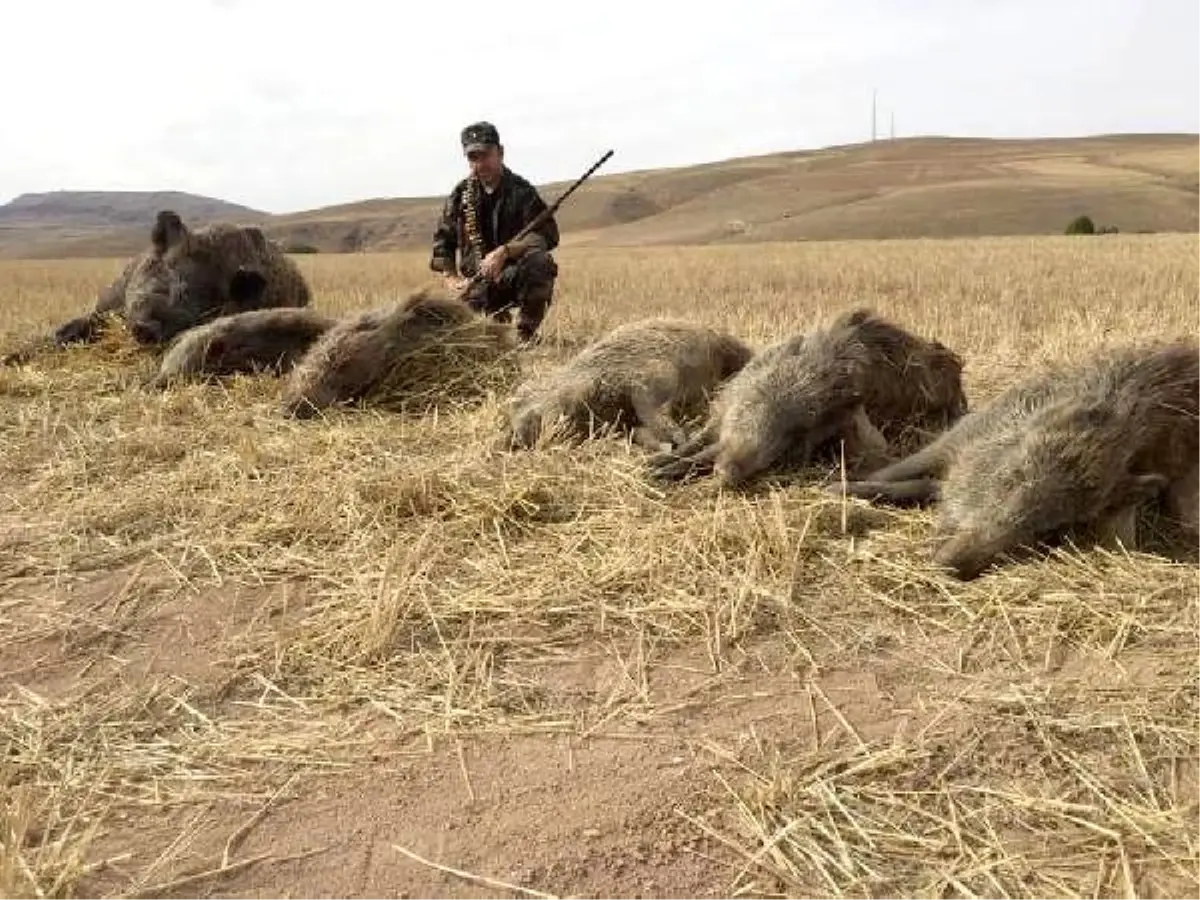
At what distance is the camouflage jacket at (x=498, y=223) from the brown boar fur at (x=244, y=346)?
1.73 metres

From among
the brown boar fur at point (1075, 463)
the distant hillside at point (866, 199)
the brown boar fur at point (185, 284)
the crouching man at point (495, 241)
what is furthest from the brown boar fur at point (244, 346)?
the distant hillside at point (866, 199)

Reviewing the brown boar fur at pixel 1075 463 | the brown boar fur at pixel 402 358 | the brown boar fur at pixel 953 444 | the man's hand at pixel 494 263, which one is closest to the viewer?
the brown boar fur at pixel 1075 463

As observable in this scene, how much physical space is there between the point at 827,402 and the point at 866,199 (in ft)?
179

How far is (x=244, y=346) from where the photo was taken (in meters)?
7.96

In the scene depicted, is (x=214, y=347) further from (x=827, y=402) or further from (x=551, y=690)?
(x=551, y=690)

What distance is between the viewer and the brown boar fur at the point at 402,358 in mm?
6828

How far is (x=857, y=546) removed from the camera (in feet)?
14.0

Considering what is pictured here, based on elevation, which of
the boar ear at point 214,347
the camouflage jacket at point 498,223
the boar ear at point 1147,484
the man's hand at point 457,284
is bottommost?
the boar ear at point 1147,484

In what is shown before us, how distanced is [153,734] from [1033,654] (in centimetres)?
259

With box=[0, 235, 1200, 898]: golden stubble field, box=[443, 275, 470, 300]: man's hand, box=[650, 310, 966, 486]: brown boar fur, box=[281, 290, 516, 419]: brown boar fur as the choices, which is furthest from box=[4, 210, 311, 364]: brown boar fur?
box=[650, 310, 966, 486]: brown boar fur

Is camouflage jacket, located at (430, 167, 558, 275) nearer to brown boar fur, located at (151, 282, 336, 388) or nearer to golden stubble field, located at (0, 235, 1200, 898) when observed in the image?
brown boar fur, located at (151, 282, 336, 388)

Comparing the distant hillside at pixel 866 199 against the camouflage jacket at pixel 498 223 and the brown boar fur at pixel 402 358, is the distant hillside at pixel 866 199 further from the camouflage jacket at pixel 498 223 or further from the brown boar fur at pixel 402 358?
the brown boar fur at pixel 402 358

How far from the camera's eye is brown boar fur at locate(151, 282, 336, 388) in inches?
306

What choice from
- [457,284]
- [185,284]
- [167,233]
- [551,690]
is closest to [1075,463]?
[551,690]
